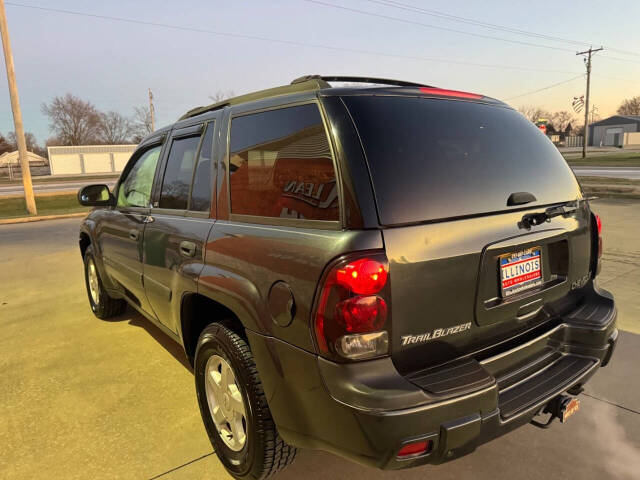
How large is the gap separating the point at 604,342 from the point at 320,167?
5.56 feet

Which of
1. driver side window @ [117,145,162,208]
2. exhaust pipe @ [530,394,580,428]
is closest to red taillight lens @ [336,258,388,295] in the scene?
exhaust pipe @ [530,394,580,428]

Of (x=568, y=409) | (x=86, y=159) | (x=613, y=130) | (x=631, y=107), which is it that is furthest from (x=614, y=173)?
(x=631, y=107)

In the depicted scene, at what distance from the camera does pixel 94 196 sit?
397 centimetres

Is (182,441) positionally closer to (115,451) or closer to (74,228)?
(115,451)

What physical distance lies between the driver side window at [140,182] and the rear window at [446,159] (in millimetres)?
2021

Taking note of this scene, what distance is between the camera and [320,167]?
1827 mm

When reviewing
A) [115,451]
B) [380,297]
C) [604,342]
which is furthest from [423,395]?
[115,451]

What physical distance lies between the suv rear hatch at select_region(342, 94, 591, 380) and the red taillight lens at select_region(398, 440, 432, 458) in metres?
0.25

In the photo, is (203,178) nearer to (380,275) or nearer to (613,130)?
(380,275)

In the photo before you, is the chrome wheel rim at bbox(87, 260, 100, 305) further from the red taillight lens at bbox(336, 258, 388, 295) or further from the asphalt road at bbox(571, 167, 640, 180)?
the asphalt road at bbox(571, 167, 640, 180)

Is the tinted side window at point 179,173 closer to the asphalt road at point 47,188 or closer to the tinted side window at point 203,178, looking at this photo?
the tinted side window at point 203,178

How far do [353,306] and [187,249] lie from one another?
1.27 m

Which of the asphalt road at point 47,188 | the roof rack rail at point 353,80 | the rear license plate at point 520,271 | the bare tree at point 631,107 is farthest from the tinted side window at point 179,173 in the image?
the bare tree at point 631,107

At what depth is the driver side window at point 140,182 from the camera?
3.37 metres
